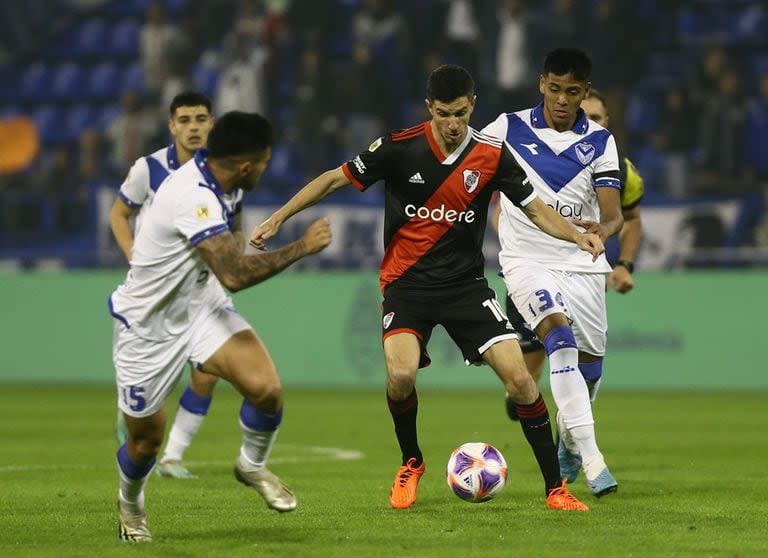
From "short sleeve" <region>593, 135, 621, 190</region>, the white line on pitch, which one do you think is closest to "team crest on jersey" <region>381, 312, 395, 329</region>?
"short sleeve" <region>593, 135, 621, 190</region>

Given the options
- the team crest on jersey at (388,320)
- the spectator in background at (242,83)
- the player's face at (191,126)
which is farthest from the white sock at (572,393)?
the spectator in background at (242,83)

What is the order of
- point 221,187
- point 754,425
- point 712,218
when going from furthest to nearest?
point 712,218
point 754,425
point 221,187

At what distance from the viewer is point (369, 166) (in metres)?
8.05

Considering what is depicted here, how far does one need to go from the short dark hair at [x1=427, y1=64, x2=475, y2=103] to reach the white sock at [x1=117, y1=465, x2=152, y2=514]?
8.08 feet

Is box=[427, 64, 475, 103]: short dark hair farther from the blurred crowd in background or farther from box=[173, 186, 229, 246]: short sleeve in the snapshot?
the blurred crowd in background

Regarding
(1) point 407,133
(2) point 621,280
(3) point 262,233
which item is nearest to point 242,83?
(2) point 621,280

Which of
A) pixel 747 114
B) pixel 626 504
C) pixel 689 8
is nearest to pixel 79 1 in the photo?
pixel 689 8

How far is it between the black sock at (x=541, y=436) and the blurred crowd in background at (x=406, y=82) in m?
9.79

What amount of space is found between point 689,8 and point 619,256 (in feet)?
43.7

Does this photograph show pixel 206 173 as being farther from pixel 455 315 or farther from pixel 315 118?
pixel 315 118

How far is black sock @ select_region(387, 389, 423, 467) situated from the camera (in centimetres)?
829

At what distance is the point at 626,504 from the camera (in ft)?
26.5

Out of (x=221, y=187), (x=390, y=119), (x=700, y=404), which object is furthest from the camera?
(x=390, y=119)

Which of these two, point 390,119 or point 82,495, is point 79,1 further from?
point 82,495
